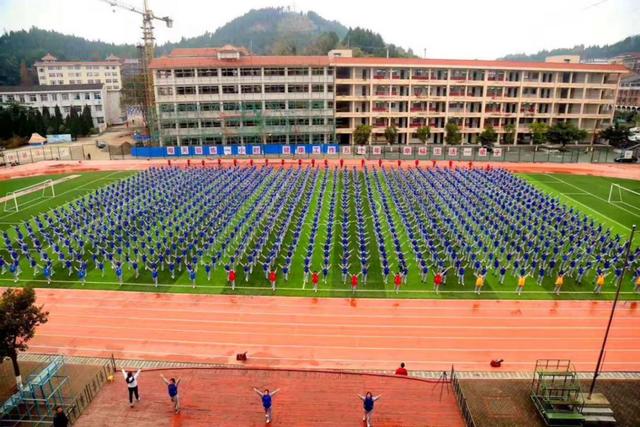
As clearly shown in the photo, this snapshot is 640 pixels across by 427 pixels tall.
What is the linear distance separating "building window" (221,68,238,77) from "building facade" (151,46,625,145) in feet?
0.43

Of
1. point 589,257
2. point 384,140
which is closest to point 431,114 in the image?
point 384,140

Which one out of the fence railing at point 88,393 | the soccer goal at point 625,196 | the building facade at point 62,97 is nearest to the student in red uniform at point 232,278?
the fence railing at point 88,393

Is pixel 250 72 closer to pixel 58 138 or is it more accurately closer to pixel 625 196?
pixel 58 138

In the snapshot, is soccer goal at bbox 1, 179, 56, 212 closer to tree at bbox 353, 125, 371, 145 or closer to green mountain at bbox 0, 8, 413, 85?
tree at bbox 353, 125, 371, 145

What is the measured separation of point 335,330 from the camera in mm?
17000

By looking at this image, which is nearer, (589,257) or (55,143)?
(589,257)

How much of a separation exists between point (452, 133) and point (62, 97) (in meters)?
73.4

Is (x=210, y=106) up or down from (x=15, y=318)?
up

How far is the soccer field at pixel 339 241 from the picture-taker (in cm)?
2009

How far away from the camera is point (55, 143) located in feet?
229

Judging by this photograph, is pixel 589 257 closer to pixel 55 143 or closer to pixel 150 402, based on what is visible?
pixel 150 402

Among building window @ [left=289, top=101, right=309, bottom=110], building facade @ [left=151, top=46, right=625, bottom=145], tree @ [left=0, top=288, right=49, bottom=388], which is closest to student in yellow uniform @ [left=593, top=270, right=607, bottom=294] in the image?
tree @ [left=0, top=288, right=49, bottom=388]

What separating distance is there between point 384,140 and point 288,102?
1567 centimetres

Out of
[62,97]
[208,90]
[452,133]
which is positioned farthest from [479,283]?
[62,97]
